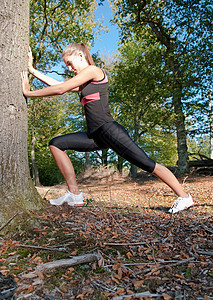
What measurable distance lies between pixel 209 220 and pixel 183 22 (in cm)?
1081

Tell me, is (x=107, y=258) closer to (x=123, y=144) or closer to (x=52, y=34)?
(x=123, y=144)

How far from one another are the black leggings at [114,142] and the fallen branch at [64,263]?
1294mm

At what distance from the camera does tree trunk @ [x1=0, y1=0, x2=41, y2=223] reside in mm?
2506

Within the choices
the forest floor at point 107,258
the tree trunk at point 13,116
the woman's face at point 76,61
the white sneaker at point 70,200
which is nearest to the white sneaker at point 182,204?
the forest floor at point 107,258

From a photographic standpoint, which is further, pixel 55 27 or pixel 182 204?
pixel 55 27

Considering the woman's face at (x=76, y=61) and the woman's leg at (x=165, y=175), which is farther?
the woman's leg at (x=165, y=175)

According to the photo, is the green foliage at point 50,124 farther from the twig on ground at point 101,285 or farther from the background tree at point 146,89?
the twig on ground at point 101,285

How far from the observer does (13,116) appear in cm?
261

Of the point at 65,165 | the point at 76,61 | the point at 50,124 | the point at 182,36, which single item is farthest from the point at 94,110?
the point at 50,124

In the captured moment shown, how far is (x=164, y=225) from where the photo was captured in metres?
2.56

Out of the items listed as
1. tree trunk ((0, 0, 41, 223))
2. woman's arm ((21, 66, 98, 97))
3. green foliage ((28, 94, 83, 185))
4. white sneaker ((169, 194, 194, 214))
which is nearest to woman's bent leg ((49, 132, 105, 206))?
tree trunk ((0, 0, 41, 223))

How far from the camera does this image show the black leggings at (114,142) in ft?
8.99

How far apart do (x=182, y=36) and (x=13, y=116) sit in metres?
11.0

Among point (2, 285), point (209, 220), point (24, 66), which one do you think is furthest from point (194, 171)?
point (2, 285)
